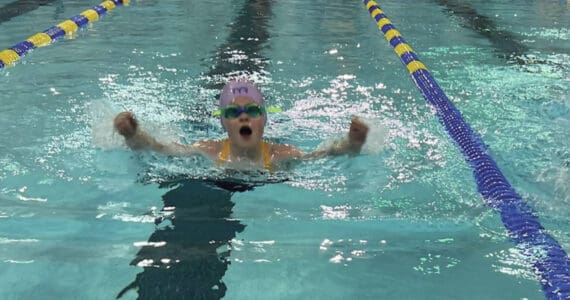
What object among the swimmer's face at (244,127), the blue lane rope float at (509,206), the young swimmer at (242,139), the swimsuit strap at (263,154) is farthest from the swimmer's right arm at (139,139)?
the blue lane rope float at (509,206)

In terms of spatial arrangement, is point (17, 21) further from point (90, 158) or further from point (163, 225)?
point (163, 225)

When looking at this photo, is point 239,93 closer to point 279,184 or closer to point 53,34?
point 279,184

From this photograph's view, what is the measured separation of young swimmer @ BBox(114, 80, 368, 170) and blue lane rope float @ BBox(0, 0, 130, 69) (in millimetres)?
2341

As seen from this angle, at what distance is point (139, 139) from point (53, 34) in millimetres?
3512

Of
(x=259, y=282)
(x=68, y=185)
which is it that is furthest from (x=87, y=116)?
(x=259, y=282)

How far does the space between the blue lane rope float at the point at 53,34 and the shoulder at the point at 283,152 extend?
2.61 m

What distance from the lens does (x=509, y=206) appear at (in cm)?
240

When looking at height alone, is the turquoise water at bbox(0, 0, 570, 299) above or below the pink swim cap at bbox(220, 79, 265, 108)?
below

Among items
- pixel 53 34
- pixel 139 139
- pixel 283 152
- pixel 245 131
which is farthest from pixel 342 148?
pixel 53 34

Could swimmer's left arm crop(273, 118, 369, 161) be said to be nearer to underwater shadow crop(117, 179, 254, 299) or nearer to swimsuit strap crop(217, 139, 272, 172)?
swimsuit strap crop(217, 139, 272, 172)

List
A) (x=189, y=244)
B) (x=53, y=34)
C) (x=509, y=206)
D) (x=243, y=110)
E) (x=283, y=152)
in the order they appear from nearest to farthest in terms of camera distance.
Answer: (x=189, y=244) → (x=509, y=206) → (x=243, y=110) → (x=283, y=152) → (x=53, y=34)

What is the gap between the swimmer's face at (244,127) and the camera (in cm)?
261

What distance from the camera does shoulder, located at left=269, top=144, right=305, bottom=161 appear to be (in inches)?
111

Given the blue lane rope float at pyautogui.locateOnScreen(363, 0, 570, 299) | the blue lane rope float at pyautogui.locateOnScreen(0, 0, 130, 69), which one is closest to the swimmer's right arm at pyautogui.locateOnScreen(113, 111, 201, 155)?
the blue lane rope float at pyautogui.locateOnScreen(363, 0, 570, 299)
